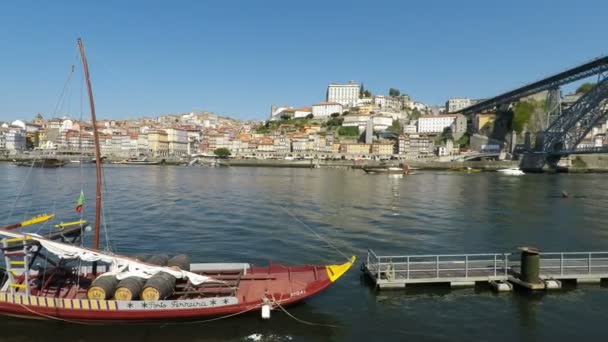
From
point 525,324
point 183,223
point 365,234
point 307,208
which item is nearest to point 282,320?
point 525,324

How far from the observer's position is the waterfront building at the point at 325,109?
162375 mm

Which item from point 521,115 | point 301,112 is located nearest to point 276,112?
point 301,112

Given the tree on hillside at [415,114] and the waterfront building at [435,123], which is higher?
the tree on hillside at [415,114]

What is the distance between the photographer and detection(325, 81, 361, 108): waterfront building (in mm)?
177238

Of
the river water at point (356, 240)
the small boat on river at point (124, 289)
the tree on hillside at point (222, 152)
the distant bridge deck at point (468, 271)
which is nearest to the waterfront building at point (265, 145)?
the tree on hillside at point (222, 152)

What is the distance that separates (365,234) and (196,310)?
41.9ft

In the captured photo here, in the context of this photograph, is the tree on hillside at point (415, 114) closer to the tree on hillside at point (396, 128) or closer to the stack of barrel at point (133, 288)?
the tree on hillside at point (396, 128)

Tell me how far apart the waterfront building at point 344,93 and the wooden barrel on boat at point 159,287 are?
168482 mm

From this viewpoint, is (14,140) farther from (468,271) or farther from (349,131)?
(468,271)

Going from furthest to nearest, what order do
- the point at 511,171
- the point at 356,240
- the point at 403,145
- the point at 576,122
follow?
the point at 403,145 → the point at 511,171 → the point at 576,122 → the point at 356,240

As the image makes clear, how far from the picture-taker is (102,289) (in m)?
9.48

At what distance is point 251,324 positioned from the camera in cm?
Result: 998

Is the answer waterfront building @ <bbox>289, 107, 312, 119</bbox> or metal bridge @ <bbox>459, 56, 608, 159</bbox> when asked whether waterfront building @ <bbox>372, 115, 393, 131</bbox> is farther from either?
metal bridge @ <bbox>459, 56, 608, 159</bbox>

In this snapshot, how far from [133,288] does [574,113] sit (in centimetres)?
9096
